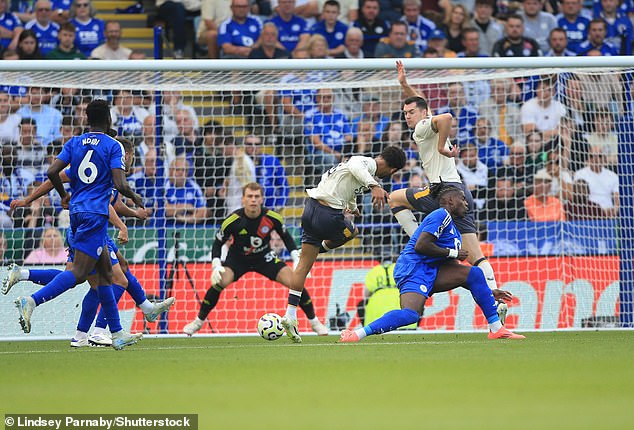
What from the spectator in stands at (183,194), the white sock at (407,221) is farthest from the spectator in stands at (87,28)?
the white sock at (407,221)

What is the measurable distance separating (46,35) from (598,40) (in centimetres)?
872

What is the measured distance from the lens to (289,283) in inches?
455

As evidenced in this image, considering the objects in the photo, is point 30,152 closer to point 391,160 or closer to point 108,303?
point 108,303

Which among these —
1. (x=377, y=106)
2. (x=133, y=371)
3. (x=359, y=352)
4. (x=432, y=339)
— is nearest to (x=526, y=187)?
(x=377, y=106)

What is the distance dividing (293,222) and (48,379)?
714cm

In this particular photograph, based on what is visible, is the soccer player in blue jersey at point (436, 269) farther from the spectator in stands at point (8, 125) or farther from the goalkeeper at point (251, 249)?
the spectator in stands at point (8, 125)

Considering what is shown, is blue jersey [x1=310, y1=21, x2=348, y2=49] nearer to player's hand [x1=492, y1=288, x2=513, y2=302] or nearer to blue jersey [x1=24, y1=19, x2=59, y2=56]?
blue jersey [x1=24, y1=19, x2=59, y2=56]

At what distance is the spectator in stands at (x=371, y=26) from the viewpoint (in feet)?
55.7

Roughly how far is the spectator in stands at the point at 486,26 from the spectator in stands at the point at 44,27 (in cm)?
671

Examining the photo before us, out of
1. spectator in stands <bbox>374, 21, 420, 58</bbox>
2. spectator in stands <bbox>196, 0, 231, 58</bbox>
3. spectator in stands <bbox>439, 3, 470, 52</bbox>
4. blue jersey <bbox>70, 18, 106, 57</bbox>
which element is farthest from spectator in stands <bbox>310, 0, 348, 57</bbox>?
blue jersey <bbox>70, 18, 106, 57</bbox>

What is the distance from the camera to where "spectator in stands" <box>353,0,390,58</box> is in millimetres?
16992

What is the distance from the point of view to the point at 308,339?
10.8 metres

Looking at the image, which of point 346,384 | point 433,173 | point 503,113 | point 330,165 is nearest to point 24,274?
point 433,173

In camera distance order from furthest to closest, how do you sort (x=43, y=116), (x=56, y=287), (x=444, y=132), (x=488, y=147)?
1. (x=488, y=147)
2. (x=43, y=116)
3. (x=444, y=132)
4. (x=56, y=287)
